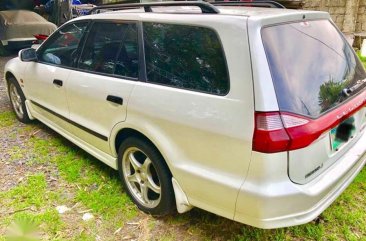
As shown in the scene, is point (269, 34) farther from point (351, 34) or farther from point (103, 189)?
point (351, 34)

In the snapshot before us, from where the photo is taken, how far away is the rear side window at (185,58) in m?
2.10

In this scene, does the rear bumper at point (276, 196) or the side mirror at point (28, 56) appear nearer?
the rear bumper at point (276, 196)

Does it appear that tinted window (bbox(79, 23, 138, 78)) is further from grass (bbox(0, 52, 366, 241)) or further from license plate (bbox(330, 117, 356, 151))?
license plate (bbox(330, 117, 356, 151))

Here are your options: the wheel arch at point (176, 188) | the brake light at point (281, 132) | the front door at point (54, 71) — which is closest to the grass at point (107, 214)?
the wheel arch at point (176, 188)

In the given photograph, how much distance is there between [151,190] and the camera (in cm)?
287

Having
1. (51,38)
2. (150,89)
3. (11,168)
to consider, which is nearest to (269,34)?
(150,89)

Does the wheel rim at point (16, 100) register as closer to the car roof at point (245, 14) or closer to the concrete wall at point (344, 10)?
the car roof at point (245, 14)

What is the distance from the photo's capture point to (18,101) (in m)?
4.74

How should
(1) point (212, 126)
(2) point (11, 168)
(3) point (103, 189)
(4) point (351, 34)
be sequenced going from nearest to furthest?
1. (1) point (212, 126)
2. (3) point (103, 189)
3. (2) point (11, 168)
4. (4) point (351, 34)

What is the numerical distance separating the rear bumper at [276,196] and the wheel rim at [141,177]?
88 cm

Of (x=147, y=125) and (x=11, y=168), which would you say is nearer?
(x=147, y=125)

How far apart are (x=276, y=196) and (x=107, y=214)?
158 cm

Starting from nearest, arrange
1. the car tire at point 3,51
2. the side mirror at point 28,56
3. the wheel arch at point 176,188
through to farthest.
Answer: the wheel arch at point 176,188, the side mirror at point 28,56, the car tire at point 3,51

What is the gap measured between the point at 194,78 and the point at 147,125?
21.1 inches
